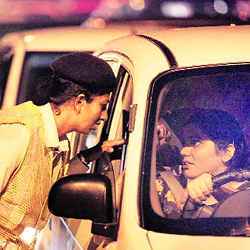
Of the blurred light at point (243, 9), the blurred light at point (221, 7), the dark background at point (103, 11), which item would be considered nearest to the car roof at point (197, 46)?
the dark background at point (103, 11)

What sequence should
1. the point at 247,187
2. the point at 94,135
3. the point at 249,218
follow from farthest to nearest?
the point at 94,135 < the point at 247,187 < the point at 249,218

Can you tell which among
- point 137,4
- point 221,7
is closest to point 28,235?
point 221,7

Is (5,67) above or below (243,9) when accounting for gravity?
below

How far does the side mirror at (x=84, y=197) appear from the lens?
3.43 m

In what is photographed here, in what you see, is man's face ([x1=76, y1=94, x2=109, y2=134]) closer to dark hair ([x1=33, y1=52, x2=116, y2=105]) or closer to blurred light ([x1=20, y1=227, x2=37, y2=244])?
dark hair ([x1=33, y1=52, x2=116, y2=105])

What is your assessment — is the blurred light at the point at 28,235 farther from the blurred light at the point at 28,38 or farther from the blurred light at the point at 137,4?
the blurred light at the point at 137,4

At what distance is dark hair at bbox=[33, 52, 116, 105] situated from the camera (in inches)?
152

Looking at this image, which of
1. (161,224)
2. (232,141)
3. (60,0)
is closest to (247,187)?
(232,141)

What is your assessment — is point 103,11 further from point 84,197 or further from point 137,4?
point 84,197

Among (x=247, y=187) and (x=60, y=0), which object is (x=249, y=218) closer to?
(x=247, y=187)

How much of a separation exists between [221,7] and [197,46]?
901 centimetres

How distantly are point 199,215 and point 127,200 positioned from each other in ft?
1.00

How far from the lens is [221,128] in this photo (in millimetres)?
3822

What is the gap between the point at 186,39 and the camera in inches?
165
